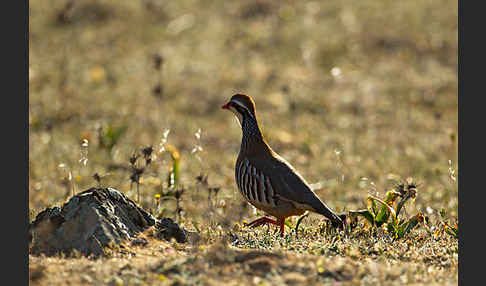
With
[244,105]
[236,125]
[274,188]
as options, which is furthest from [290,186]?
[236,125]

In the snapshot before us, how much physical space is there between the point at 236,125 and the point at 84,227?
7112mm

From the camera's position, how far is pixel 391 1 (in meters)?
17.3

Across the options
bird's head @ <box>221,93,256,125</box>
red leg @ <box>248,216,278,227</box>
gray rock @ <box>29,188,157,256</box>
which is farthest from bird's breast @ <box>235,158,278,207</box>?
gray rock @ <box>29,188,157,256</box>

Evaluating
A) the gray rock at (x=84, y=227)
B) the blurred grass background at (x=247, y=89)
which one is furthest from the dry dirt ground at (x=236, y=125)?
the gray rock at (x=84, y=227)

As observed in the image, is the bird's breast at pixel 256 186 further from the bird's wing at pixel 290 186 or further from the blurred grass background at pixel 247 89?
the blurred grass background at pixel 247 89

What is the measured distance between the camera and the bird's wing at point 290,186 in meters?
5.83

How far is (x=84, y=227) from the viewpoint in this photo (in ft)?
16.7

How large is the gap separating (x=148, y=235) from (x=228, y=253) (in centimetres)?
113

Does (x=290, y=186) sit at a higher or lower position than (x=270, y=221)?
higher

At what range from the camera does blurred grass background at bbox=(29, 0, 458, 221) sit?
32.8ft

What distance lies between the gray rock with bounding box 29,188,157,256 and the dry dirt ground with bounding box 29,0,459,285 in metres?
0.16

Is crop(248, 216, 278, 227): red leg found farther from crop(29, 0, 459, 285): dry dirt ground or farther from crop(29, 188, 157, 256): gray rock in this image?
crop(29, 188, 157, 256): gray rock

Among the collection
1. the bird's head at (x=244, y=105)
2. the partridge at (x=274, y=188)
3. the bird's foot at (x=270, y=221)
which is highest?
the bird's head at (x=244, y=105)

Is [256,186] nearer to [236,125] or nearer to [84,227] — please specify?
[84,227]
